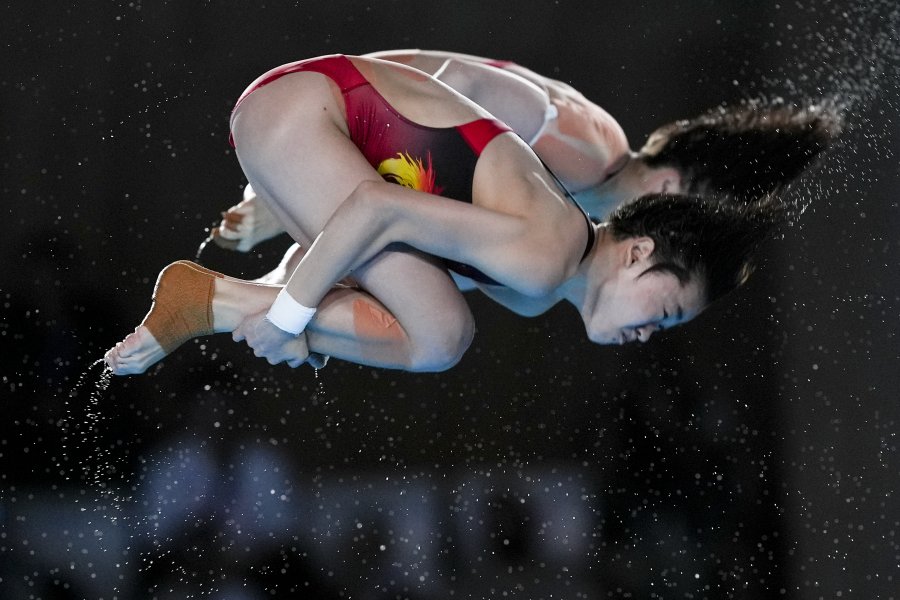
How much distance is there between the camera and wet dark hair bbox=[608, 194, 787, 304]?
182 cm

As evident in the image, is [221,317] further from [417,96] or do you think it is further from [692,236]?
[692,236]

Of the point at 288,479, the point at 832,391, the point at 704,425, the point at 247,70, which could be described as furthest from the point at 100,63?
the point at 832,391

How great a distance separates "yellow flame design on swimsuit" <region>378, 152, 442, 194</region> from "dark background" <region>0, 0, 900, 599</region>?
4.21 feet

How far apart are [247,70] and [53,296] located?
823 mm

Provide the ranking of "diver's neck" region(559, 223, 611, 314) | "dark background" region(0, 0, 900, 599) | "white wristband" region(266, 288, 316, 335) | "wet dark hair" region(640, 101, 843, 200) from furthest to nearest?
"dark background" region(0, 0, 900, 599)
"wet dark hair" region(640, 101, 843, 200)
"diver's neck" region(559, 223, 611, 314)
"white wristband" region(266, 288, 316, 335)

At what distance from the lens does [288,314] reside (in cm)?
160

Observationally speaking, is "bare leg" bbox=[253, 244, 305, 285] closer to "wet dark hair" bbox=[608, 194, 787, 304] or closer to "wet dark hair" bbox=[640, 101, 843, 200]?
"wet dark hair" bbox=[608, 194, 787, 304]

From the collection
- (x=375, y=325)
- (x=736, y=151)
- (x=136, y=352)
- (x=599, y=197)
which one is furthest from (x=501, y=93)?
(x=136, y=352)

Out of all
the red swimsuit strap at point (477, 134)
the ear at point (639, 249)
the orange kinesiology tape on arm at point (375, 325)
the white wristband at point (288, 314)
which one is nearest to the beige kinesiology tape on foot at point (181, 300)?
the white wristband at point (288, 314)

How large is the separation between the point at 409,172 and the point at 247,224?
50 cm

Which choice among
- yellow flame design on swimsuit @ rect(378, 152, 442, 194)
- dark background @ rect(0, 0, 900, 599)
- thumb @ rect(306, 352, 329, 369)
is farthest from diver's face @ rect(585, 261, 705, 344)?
dark background @ rect(0, 0, 900, 599)

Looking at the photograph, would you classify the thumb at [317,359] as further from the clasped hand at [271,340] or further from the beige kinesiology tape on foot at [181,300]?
the beige kinesiology tape on foot at [181,300]

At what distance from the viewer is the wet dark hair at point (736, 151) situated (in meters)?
2.32

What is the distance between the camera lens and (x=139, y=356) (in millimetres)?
1699
